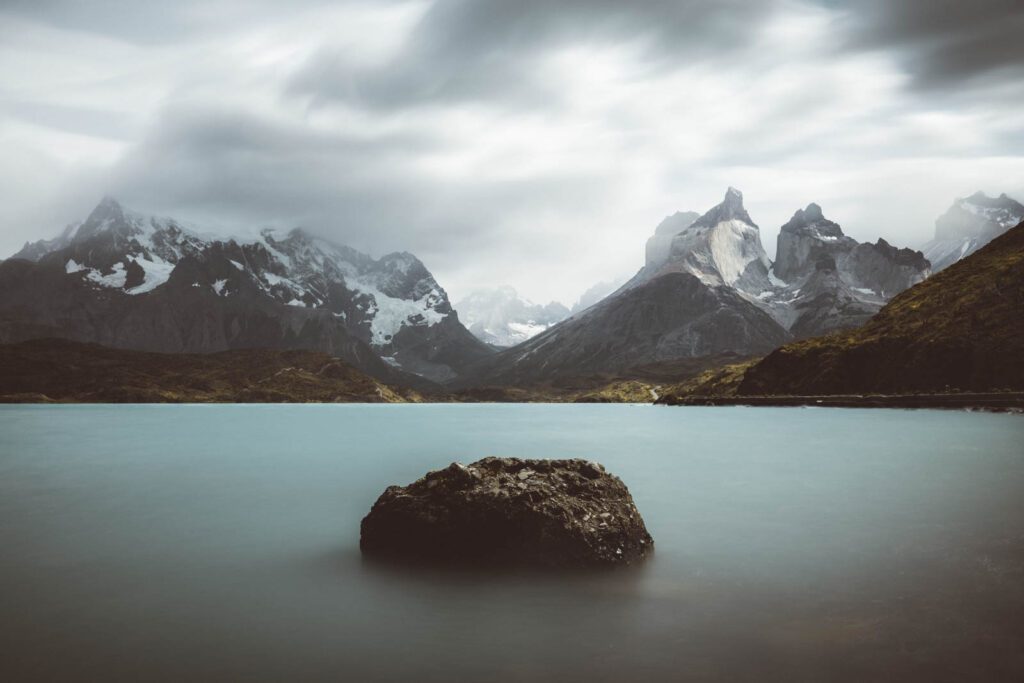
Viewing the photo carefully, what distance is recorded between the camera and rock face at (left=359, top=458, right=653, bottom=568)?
71.1 ft

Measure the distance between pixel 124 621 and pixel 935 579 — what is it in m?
21.2

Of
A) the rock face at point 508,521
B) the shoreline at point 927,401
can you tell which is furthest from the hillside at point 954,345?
the rock face at point 508,521

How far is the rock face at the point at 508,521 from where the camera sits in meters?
21.7

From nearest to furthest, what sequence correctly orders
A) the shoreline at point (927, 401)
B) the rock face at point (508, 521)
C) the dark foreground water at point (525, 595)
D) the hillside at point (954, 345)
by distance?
the dark foreground water at point (525, 595)
the rock face at point (508, 521)
the shoreline at point (927, 401)
the hillside at point (954, 345)

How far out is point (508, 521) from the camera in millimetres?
21891

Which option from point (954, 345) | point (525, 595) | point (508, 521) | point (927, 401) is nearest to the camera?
point (525, 595)

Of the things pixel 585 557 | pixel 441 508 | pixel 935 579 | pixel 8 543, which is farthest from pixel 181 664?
pixel 935 579

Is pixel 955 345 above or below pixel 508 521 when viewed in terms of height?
above

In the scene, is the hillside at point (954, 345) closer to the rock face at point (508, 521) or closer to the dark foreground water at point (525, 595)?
the dark foreground water at point (525, 595)

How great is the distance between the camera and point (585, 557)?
21562 mm

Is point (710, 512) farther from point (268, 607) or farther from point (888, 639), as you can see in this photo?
point (268, 607)

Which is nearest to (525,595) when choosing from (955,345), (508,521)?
(508,521)

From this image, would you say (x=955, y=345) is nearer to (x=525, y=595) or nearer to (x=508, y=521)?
(x=508, y=521)

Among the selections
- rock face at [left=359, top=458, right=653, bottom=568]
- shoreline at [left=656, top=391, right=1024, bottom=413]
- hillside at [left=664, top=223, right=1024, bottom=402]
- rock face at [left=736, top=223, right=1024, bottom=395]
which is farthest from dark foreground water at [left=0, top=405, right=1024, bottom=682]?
hillside at [left=664, top=223, right=1024, bottom=402]
